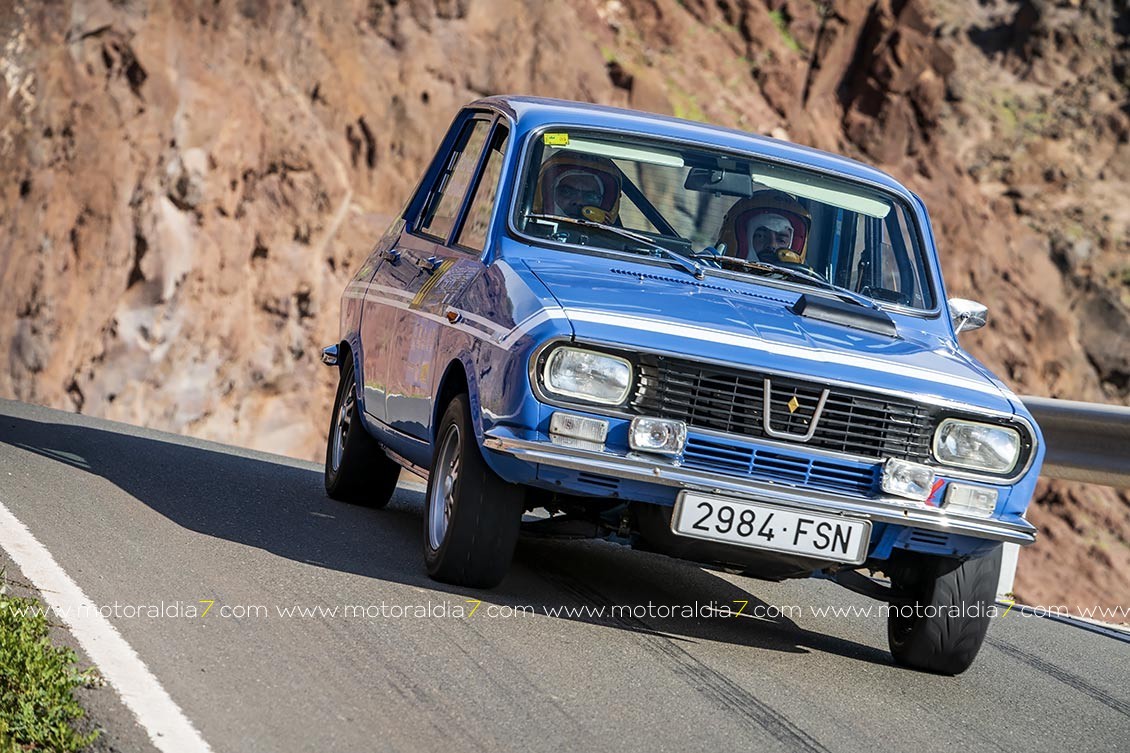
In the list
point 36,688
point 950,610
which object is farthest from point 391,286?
point 36,688

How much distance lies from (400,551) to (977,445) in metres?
2.40

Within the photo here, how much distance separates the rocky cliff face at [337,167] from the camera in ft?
70.9

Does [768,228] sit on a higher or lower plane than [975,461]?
higher

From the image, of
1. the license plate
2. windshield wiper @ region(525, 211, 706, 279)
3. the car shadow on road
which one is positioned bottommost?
the car shadow on road

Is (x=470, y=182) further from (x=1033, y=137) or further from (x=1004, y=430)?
(x=1033, y=137)

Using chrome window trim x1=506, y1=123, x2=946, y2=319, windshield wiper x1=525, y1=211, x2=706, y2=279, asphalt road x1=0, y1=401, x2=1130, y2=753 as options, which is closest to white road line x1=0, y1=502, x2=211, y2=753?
asphalt road x1=0, y1=401, x2=1130, y2=753

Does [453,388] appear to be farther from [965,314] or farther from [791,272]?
[965,314]

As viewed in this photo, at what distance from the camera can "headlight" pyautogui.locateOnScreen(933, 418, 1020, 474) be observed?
6.02 metres

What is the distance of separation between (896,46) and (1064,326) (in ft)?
23.5

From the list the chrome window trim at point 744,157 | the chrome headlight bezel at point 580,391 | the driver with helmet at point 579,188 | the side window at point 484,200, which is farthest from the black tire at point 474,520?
the driver with helmet at point 579,188

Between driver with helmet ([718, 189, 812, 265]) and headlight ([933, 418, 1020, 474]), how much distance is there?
52.2 inches

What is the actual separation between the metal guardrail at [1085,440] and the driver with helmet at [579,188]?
3598 mm

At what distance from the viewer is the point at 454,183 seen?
25.7 feet

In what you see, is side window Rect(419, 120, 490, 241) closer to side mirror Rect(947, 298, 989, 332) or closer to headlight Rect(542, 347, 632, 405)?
headlight Rect(542, 347, 632, 405)
